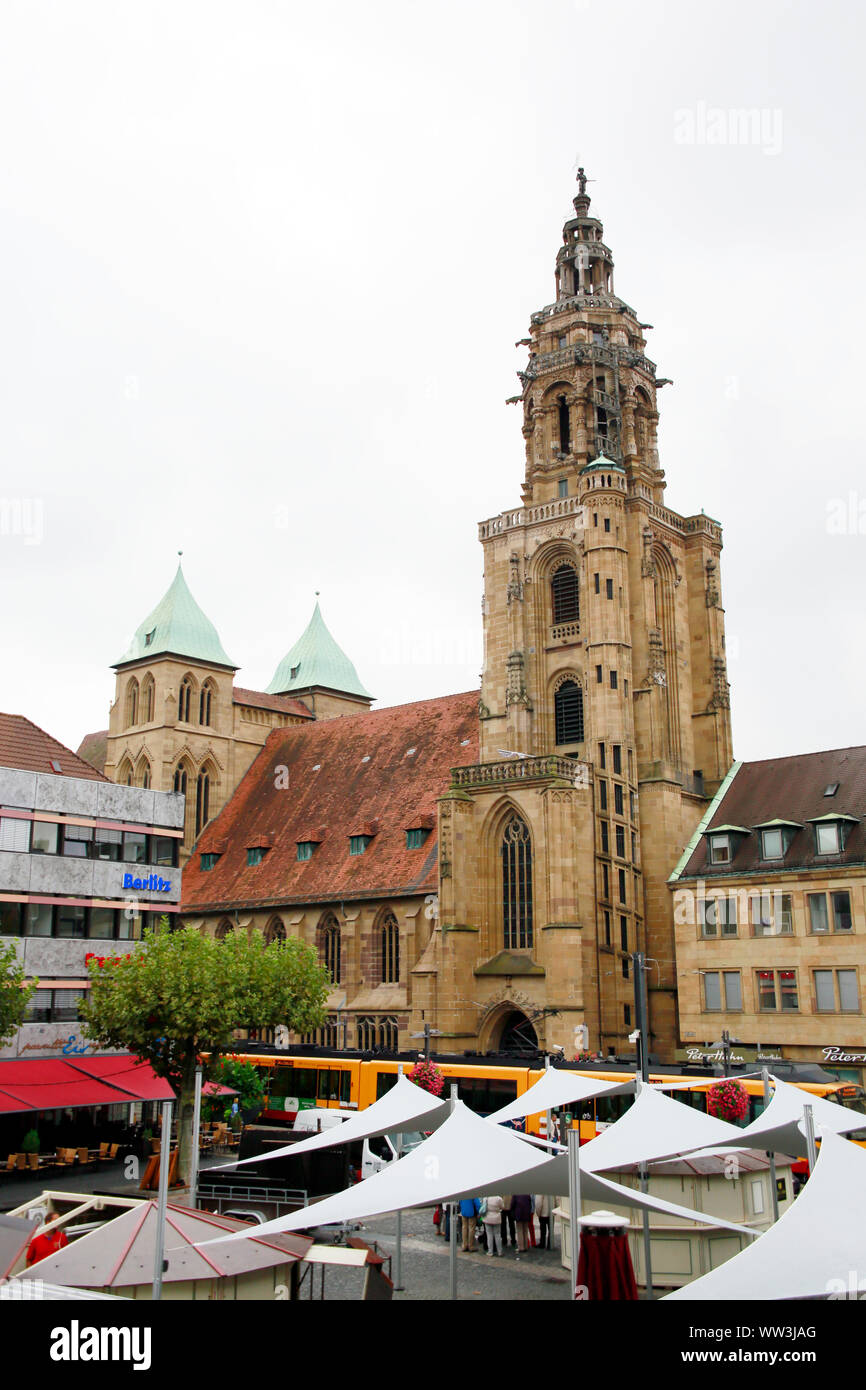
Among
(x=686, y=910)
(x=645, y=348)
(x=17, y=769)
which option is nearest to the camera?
(x=17, y=769)

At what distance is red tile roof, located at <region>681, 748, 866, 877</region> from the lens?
46.5m

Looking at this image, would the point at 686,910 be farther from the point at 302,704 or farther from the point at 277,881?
the point at 302,704

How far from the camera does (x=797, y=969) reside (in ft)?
146

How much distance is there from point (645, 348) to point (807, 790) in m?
26.3

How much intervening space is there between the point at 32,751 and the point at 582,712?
23.5 metres

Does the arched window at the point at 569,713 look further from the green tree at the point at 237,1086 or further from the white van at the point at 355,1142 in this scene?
the white van at the point at 355,1142

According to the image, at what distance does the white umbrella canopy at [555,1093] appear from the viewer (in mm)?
23178

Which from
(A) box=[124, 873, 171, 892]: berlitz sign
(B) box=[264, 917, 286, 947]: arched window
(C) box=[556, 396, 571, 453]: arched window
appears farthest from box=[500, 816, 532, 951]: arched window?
(C) box=[556, 396, 571, 453]: arched window

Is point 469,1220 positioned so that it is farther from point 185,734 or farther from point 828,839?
point 185,734

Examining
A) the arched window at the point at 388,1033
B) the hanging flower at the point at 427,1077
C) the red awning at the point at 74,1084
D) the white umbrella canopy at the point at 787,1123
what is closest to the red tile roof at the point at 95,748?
the arched window at the point at 388,1033

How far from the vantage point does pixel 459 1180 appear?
1572 cm

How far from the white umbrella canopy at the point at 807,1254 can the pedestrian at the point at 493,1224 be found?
13590 millimetres

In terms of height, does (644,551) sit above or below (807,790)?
above
